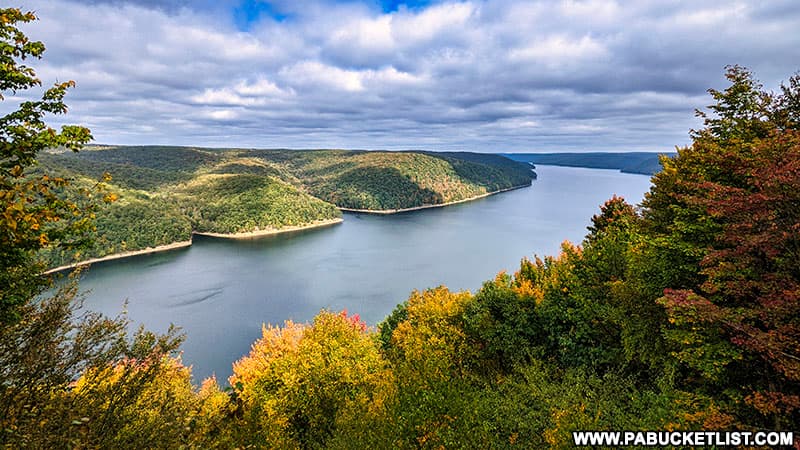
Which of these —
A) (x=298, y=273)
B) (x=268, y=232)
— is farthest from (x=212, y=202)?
(x=298, y=273)

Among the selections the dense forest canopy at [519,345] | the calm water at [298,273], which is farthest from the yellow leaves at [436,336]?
the calm water at [298,273]

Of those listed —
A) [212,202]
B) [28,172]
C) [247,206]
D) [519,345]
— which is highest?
[28,172]

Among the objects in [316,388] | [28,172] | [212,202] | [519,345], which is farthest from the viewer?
[212,202]

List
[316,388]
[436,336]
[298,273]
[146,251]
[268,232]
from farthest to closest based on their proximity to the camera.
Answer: [268,232]
[146,251]
[298,273]
[436,336]
[316,388]

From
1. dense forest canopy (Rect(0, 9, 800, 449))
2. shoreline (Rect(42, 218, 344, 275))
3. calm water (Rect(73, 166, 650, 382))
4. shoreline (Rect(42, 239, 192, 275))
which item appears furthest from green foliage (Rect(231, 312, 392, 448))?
shoreline (Rect(42, 239, 192, 275))

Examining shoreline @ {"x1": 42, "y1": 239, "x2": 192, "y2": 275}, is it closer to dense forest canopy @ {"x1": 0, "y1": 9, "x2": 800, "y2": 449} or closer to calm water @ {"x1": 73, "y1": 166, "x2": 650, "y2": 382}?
calm water @ {"x1": 73, "y1": 166, "x2": 650, "y2": 382}

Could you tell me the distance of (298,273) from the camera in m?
73.4

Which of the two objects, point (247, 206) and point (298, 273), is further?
point (247, 206)

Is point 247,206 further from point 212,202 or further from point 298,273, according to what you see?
point 298,273

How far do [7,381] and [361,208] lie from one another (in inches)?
6614

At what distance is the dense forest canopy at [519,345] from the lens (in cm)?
602

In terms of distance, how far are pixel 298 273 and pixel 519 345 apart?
60.0 metres

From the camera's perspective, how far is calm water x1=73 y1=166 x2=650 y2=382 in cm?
5084

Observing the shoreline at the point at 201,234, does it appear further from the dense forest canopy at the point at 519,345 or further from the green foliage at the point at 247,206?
the dense forest canopy at the point at 519,345
